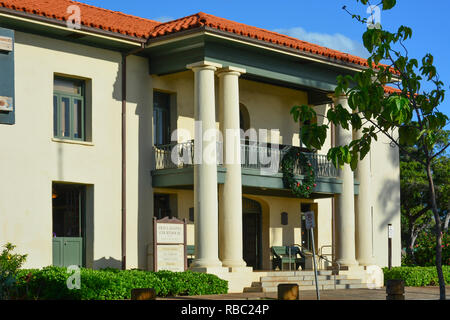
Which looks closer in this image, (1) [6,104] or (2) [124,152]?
(1) [6,104]

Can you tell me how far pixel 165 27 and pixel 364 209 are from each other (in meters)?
9.52

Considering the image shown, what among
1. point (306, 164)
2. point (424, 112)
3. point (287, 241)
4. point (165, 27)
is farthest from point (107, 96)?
point (424, 112)

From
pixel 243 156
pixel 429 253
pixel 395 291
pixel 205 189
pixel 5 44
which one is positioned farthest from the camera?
pixel 429 253

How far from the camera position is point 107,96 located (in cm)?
2383

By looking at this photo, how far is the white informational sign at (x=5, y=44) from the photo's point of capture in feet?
24.8

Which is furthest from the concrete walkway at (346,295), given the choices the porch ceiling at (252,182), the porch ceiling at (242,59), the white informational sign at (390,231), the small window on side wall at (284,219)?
the porch ceiling at (242,59)

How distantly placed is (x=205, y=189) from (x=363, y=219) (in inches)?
295

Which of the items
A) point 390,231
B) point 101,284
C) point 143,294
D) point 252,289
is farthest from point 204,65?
point 143,294

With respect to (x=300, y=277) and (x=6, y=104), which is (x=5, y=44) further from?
(x=300, y=277)

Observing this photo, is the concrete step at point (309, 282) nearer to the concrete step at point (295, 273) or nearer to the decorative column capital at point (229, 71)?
the concrete step at point (295, 273)

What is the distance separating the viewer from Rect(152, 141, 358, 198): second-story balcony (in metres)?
24.2

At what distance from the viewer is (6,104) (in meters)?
7.36

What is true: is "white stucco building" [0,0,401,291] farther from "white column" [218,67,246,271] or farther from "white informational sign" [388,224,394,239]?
"white informational sign" [388,224,394,239]
